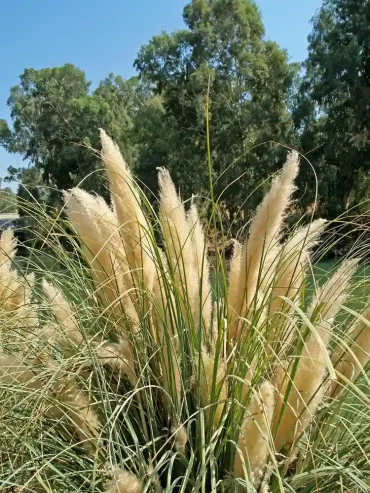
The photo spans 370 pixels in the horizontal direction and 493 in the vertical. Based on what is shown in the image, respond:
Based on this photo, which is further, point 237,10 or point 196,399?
point 237,10

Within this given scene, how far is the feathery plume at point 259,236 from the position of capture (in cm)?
115

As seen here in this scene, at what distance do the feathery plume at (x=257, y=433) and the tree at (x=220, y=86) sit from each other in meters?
Answer: 19.2

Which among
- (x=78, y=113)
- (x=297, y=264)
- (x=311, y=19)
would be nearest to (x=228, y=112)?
(x=311, y=19)

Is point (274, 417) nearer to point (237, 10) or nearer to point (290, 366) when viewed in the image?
point (290, 366)

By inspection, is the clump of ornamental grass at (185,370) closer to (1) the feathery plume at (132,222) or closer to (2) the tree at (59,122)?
(1) the feathery plume at (132,222)

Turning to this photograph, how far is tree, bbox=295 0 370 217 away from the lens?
16.9 m

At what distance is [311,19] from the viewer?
1809cm

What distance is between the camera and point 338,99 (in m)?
17.6

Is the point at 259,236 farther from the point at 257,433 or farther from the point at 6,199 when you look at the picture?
the point at 6,199

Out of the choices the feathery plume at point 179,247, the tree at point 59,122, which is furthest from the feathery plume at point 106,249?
the tree at point 59,122

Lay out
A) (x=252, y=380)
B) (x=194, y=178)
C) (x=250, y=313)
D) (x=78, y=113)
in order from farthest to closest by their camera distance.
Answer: (x=78, y=113)
(x=194, y=178)
(x=250, y=313)
(x=252, y=380)

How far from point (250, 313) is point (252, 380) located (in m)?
0.16

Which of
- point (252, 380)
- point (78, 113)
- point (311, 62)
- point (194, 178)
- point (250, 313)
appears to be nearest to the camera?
point (252, 380)

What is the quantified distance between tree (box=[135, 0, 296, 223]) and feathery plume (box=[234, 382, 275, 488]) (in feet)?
62.9
